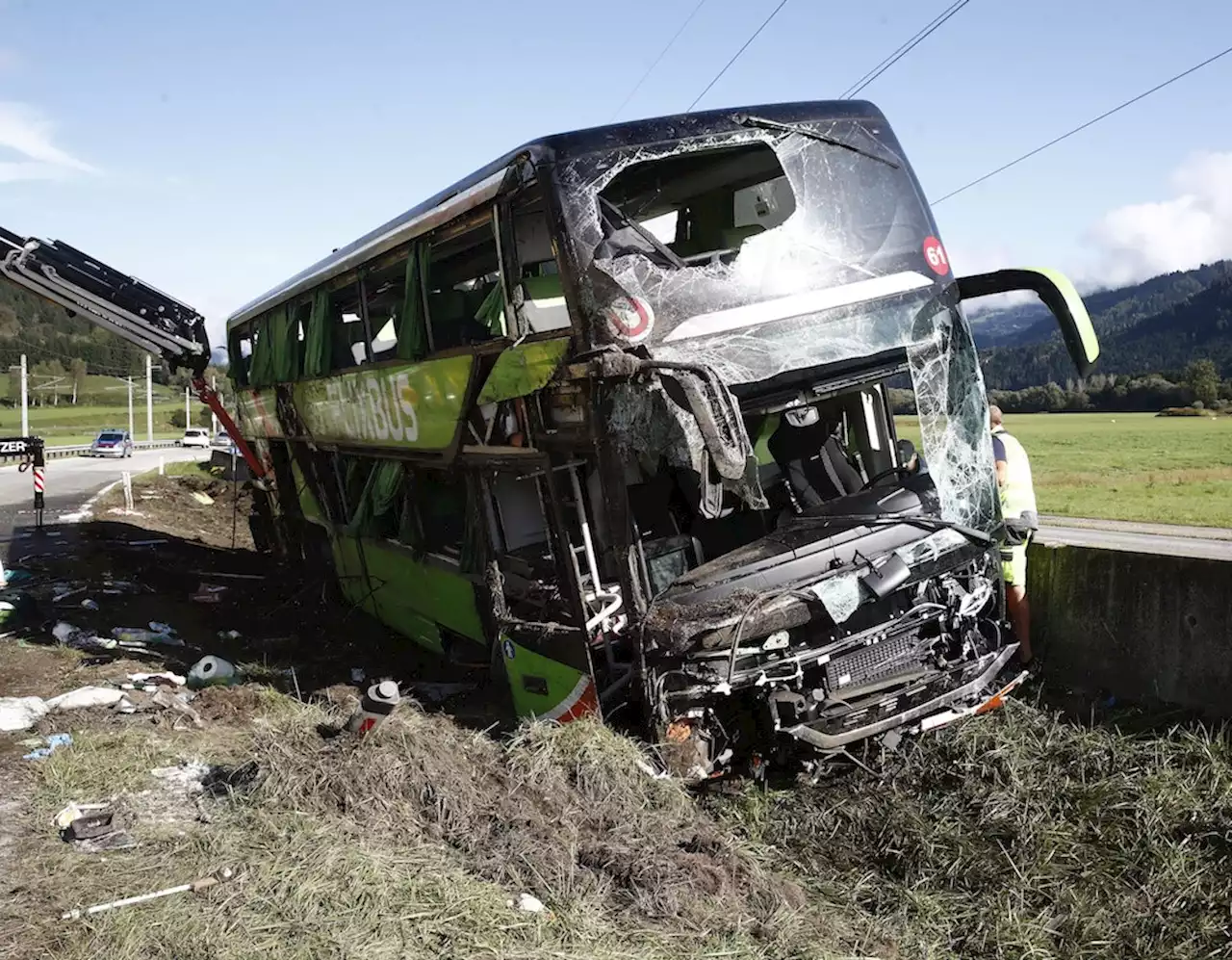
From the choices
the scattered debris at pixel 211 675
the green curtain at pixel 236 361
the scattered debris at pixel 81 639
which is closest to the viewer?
the scattered debris at pixel 211 675

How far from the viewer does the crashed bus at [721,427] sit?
16.5 feet

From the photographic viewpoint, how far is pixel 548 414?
5.48 metres

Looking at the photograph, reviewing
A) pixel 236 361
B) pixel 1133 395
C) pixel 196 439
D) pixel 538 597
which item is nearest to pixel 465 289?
pixel 538 597

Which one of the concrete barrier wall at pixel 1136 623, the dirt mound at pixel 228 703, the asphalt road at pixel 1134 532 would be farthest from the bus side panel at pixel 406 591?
the asphalt road at pixel 1134 532

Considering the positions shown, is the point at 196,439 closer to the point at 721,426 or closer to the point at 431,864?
the point at 431,864

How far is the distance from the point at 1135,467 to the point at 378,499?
23.7 metres

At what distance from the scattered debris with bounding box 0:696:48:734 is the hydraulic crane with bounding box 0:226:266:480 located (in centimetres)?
528

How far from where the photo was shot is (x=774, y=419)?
6.13 metres

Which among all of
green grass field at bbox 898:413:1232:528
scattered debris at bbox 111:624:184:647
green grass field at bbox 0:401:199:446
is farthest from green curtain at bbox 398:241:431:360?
green grass field at bbox 0:401:199:446

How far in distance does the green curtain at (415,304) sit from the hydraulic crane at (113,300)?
569 centimetres

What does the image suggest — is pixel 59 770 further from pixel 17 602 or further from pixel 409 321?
pixel 17 602

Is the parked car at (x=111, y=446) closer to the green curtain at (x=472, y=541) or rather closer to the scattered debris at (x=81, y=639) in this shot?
the scattered debris at (x=81, y=639)

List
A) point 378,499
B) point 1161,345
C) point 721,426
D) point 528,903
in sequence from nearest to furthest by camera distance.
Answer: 1. point 528,903
2. point 721,426
3. point 378,499
4. point 1161,345

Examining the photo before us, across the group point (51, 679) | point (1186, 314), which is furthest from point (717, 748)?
point (1186, 314)
